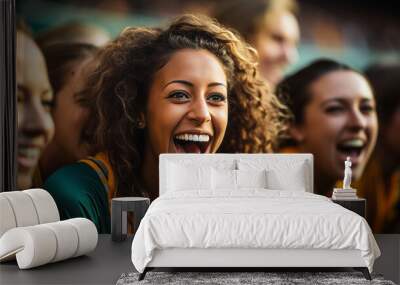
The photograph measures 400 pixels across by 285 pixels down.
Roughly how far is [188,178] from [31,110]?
6.91ft

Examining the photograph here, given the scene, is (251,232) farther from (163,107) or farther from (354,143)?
(354,143)

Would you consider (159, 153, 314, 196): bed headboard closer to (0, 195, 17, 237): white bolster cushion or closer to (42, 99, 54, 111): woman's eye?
(42, 99, 54, 111): woman's eye

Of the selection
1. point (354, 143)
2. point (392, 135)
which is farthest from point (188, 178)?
point (392, 135)

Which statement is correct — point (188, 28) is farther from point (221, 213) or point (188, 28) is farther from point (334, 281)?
point (334, 281)

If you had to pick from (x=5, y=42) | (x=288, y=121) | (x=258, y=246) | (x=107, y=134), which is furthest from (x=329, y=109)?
(x=5, y=42)

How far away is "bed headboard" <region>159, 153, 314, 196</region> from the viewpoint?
23.0 feet

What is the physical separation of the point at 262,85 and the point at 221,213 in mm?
2856

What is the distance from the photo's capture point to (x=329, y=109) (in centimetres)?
742

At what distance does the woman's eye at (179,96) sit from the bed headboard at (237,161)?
65cm

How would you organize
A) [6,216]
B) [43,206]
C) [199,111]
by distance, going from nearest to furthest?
[6,216]
[43,206]
[199,111]

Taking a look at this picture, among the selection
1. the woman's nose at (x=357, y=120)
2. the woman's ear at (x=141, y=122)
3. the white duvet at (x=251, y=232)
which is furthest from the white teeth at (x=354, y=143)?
the white duvet at (x=251, y=232)

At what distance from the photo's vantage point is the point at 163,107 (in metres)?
7.30

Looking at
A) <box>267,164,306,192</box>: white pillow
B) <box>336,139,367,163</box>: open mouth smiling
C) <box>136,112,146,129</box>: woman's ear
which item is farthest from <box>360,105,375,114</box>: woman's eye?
<box>136,112,146,129</box>: woman's ear

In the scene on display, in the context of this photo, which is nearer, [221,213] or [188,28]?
[221,213]
